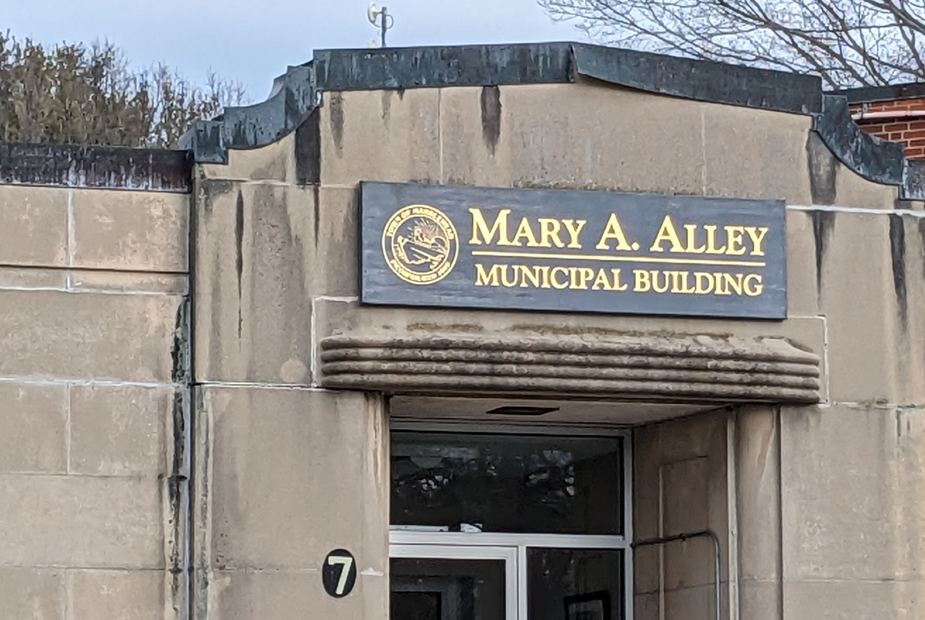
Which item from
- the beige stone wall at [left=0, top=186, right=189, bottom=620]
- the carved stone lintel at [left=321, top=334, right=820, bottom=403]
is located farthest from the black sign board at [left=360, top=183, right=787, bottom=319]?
the beige stone wall at [left=0, top=186, right=189, bottom=620]

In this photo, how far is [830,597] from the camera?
944 cm

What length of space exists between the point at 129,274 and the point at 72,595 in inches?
64.4

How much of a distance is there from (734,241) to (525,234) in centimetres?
117

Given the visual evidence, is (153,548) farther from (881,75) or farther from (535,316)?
(881,75)

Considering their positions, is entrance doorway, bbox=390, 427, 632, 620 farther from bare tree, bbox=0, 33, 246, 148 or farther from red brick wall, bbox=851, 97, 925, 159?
A: bare tree, bbox=0, 33, 246, 148

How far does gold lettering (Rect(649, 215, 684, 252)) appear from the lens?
9422 mm

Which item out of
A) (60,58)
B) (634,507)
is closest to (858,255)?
(634,507)

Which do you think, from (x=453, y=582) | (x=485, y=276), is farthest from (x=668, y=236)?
(x=453, y=582)

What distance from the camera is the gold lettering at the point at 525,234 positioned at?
925 centimetres

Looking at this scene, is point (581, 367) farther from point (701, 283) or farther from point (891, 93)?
point (891, 93)

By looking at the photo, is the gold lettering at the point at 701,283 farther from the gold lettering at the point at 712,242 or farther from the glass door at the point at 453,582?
the glass door at the point at 453,582

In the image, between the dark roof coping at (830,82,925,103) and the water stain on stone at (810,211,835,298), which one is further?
the dark roof coping at (830,82,925,103)

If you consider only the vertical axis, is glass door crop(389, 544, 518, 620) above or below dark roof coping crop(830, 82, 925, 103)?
below

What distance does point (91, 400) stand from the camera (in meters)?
8.80
